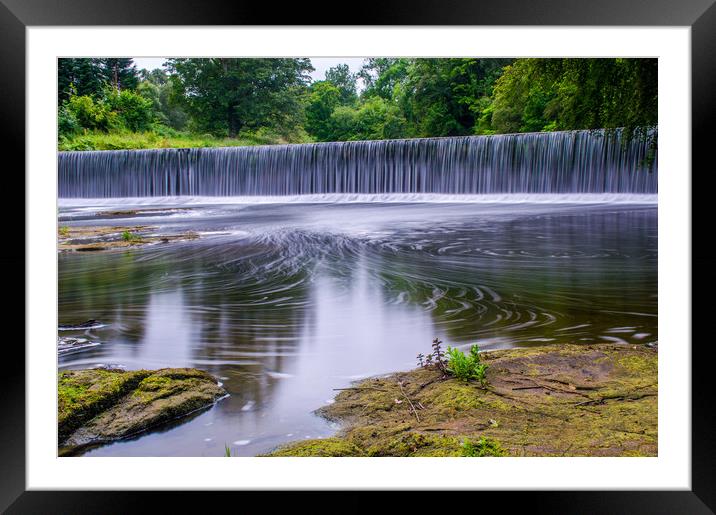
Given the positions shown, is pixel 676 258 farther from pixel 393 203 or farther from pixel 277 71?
pixel 277 71

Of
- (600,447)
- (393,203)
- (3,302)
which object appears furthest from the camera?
(393,203)

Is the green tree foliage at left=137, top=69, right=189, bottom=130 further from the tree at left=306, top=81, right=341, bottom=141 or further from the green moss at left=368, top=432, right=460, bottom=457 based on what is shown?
the green moss at left=368, top=432, right=460, bottom=457

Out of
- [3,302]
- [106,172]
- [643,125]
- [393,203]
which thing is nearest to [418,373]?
[3,302]

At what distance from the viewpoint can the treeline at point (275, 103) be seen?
1366 centimetres

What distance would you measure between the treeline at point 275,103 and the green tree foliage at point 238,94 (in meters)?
0.03

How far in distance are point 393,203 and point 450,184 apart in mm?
1134

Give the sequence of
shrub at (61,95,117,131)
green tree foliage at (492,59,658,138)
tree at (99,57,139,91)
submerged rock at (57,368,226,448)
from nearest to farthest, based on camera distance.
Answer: submerged rock at (57,368,226,448), green tree foliage at (492,59,658,138), shrub at (61,95,117,131), tree at (99,57,139,91)

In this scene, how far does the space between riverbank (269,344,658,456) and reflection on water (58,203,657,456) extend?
16 centimetres

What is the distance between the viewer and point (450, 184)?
1134 cm

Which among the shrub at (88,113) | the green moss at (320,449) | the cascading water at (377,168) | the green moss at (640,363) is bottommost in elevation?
the green moss at (320,449)

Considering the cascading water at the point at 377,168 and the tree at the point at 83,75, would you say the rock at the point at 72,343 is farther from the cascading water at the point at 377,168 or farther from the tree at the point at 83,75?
the tree at the point at 83,75

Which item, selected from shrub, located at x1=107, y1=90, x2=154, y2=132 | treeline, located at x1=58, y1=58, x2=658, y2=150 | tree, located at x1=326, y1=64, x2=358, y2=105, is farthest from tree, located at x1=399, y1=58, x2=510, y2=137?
shrub, located at x1=107, y1=90, x2=154, y2=132

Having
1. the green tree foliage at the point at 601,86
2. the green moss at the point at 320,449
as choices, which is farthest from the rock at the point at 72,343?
the green tree foliage at the point at 601,86

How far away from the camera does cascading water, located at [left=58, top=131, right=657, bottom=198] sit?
32.9ft
